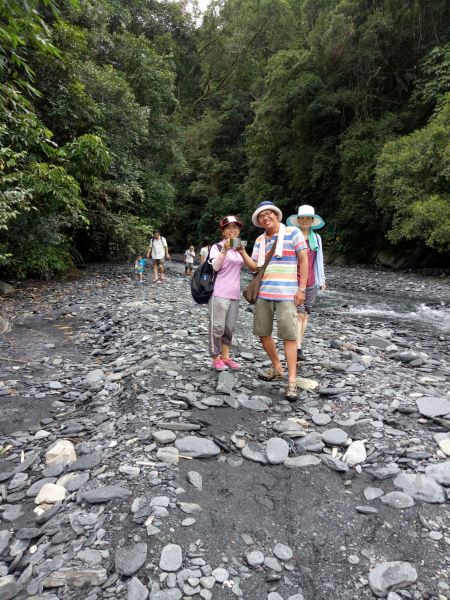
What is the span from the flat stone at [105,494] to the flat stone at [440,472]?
2.35 m

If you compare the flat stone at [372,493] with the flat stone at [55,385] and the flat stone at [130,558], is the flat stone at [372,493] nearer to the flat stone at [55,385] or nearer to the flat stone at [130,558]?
the flat stone at [130,558]

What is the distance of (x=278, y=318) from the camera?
425 cm

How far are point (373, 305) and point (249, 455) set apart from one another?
10.2 m

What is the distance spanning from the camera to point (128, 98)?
16516 mm

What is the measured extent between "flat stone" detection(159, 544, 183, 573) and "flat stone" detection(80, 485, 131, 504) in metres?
0.56

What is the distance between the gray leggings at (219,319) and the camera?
15.3 ft

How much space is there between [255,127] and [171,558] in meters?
29.0

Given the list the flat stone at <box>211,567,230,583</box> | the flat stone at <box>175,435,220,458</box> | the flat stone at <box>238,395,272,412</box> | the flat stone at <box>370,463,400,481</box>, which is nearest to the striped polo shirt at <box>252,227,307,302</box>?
the flat stone at <box>238,395,272,412</box>

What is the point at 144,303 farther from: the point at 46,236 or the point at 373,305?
the point at 373,305

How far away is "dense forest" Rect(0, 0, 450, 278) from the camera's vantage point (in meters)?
12.0

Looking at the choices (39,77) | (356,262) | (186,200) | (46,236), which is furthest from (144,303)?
(186,200)

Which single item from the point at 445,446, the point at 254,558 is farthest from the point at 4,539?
the point at 445,446

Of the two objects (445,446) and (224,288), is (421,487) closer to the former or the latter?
(445,446)

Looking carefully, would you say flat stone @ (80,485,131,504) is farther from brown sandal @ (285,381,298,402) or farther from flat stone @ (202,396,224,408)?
brown sandal @ (285,381,298,402)
